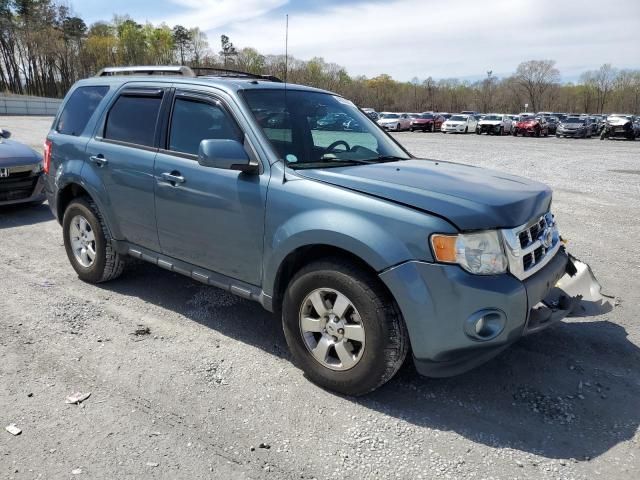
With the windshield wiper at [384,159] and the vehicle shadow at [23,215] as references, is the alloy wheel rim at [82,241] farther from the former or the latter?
the vehicle shadow at [23,215]

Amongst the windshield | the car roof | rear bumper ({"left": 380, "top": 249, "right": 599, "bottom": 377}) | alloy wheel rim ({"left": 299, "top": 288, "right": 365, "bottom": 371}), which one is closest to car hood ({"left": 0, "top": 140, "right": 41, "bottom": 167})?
the car roof

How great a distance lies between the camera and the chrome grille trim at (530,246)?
9.59ft

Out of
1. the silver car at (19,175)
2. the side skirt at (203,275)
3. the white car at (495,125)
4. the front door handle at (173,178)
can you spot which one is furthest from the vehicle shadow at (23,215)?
the white car at (495,125)

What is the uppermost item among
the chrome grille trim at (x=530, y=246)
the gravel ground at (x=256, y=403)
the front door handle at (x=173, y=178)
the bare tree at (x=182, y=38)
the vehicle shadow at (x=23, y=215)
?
the bare tree at (x=182, y=38)

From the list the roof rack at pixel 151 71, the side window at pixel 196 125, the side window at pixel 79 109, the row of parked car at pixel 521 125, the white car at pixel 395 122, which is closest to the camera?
the side window at pixel 196 125

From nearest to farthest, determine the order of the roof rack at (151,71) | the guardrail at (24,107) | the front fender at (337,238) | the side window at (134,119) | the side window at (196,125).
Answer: the front fender at (337,238) < the side window at (196,125) < the side window at (134,119) < the roof rack at (151,71) < the guardrail at (24,107)

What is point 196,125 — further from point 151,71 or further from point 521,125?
point 521,125

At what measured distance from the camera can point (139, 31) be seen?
100125mm

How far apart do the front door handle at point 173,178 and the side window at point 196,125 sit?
0.66 ft

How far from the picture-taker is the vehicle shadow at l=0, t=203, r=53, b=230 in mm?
7656

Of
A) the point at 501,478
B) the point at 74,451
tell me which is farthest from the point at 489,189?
the point at 74,451

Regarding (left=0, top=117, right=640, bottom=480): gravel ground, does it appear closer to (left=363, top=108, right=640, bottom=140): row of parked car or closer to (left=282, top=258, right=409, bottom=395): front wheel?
(left=282, top=258, right=409, bottom=395): front wheel

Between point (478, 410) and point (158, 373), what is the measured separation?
2.09 metres

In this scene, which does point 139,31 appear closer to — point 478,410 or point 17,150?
point 17,150
